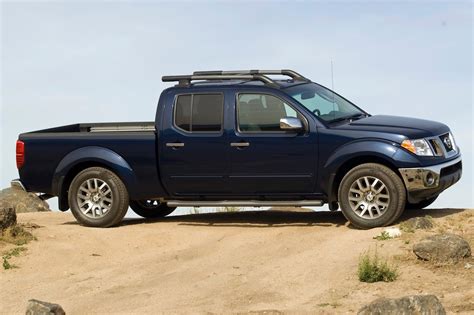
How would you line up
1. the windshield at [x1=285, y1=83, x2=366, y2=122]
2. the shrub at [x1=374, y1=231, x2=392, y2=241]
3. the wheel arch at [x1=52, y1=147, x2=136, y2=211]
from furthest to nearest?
the wheel arch at [x1=52, y1=147, x2=136, y2=211], the windshield at [x1=285, y1=83, x2=366, y2=122], the shrub at [x1=374, y1=231, x2=392, y2=241]

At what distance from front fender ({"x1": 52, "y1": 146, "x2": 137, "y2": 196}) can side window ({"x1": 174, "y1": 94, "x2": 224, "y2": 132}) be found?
1.01 m

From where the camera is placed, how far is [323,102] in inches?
587

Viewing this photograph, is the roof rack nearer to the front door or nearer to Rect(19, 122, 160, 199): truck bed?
the front door

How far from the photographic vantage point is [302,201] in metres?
14.2

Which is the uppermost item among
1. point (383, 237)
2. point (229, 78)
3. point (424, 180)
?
point (229, 78)

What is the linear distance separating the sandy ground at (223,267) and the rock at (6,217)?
0.43 m

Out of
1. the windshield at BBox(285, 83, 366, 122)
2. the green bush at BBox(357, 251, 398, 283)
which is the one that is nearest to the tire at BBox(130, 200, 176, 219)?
the windshield at BBox(285, 83, 366, 122)

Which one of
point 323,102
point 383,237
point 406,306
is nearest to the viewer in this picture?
point 406,306

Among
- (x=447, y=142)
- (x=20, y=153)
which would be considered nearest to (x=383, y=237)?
(x=447, y=142)

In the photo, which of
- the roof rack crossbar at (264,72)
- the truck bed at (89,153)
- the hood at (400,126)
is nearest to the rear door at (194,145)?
the truck bed at (89,153)

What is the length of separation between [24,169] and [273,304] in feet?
19.1

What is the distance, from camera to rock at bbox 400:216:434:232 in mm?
13435

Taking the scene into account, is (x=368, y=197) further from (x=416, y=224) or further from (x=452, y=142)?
(x=452, y=142)

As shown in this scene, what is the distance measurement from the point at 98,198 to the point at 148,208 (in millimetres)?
1342
